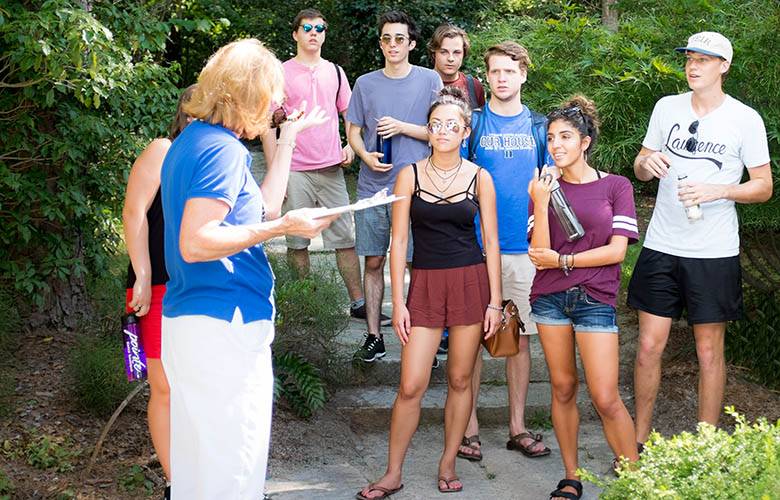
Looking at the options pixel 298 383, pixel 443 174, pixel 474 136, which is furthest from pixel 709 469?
pixel 298 383

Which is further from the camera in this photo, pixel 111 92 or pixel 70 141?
pixel 70 141

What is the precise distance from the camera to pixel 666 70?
17.2 feet

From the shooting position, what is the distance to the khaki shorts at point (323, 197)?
21.4ft

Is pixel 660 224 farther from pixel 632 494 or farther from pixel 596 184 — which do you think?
pixel 632 494

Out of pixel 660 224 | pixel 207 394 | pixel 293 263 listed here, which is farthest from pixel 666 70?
pixel 207 394

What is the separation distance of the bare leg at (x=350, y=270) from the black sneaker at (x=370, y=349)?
70cm

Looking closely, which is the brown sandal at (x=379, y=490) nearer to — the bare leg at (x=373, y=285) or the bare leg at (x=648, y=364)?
the bare leg at (x=648, y=364)

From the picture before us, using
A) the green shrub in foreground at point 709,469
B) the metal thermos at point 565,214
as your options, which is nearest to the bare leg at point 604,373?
the metal thermos at point 565,214

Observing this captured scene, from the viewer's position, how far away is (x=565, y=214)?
4496 millimetres

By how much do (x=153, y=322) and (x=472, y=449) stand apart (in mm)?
1998

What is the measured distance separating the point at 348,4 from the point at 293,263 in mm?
8134

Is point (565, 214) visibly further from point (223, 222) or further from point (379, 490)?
point (223, 222)

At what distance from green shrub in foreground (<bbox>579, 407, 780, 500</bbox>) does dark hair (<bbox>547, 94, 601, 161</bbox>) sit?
179 centimetres

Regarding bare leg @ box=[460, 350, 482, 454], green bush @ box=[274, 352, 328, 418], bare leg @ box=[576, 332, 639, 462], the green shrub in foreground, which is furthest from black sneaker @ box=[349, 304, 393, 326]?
the green shrub in foreground
